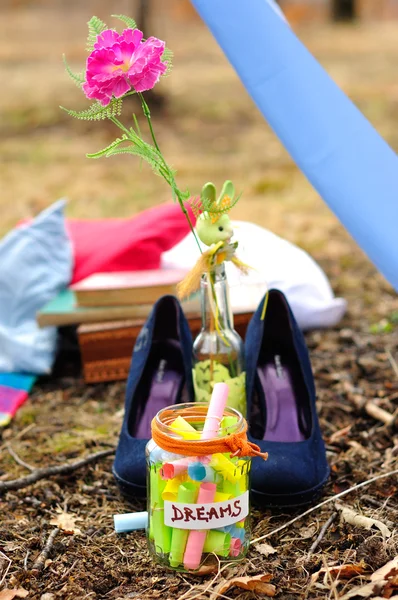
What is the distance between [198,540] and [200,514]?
59 millimetres

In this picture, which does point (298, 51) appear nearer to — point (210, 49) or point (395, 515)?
point (395, 515)

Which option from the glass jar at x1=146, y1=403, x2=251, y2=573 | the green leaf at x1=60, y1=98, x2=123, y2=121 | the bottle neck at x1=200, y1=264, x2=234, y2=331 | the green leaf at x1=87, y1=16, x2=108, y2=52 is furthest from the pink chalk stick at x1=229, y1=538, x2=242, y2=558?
the green leaf at x1=87, y1=16, x2=108, y2=52

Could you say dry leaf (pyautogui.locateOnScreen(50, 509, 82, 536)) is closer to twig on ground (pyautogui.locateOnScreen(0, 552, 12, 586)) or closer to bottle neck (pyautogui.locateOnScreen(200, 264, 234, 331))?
twig on ground (pyautogui.locateOnScreen(0, 552, 12, 586))

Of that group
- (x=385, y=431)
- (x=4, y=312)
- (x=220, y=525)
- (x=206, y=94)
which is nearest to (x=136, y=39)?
(x=220, y=525)

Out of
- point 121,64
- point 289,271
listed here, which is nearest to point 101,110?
point 121,64

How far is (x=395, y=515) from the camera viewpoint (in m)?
1.59

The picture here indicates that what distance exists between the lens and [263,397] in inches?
71.4

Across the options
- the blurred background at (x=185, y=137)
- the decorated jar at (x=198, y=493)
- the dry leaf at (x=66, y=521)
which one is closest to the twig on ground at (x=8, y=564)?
the dry leaf at (x=66, y=521)

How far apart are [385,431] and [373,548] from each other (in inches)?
22.3

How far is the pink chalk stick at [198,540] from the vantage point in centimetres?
139

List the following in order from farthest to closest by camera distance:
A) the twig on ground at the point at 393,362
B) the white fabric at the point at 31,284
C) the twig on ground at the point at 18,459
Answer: the white fabric at the point at 31,284, the twig on ground at the point at 393,362, the twig on ground at the point at 18,459

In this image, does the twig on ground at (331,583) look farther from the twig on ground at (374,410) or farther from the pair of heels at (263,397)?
the twig on ground at (374,410)

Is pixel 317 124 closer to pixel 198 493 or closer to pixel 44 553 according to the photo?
pixel 198 493

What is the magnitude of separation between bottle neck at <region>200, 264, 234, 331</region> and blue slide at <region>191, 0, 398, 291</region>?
30 cm
